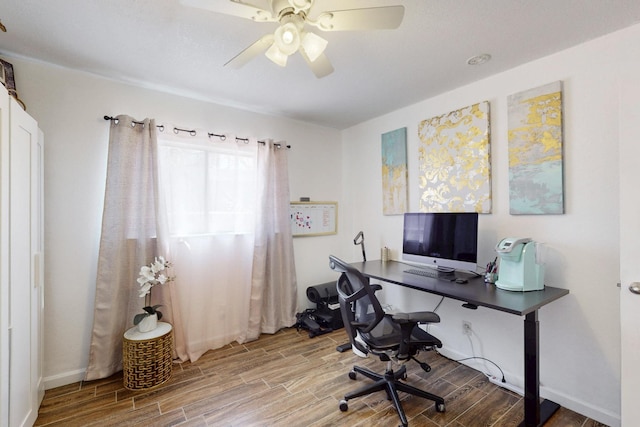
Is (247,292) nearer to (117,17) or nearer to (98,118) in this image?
(98,118)

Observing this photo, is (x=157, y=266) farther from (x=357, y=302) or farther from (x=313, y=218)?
(x=313, y=218)

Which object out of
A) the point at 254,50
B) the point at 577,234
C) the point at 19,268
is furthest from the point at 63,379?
the point at 577,234

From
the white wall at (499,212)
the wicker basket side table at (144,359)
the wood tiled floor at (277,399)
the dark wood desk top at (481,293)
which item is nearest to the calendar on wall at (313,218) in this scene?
the white wall at (499,212)

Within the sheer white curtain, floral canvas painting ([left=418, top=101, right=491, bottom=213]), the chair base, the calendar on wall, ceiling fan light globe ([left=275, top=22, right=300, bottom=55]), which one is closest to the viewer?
ceiling fan light globe ([left=275, top=22, right=300, bottom=55])

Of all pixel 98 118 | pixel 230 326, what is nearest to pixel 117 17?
pixel 98 118

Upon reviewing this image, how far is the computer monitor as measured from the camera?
2.20 metres

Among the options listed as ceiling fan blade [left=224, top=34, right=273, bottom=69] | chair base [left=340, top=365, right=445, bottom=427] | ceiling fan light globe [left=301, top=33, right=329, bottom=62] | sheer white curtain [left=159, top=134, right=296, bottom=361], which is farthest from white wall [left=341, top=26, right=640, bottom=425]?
sheer white curtain [left=159, top=134, right=296, bottom=361]

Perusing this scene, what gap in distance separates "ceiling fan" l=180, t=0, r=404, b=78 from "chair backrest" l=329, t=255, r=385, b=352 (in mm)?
1226

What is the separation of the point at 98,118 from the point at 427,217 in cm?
289

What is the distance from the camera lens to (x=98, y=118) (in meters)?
2.29

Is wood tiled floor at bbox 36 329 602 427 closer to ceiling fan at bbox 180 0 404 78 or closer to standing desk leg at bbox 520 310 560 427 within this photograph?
standing desk leg at bbox 520 310 560 427

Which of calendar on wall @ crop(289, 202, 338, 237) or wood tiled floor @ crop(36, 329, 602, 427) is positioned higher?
calendar on wall @ crop(289, 202, 338, 237)

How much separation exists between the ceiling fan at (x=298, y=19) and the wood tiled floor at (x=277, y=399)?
2198 millimetres

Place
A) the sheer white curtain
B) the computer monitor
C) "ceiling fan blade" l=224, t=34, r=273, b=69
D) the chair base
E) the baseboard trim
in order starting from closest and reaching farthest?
"ceiling fan blade" l=224, t=34, r=273, b=69 < the chair base < the baseboard trim < the computer monitor < the sheer white curtain
